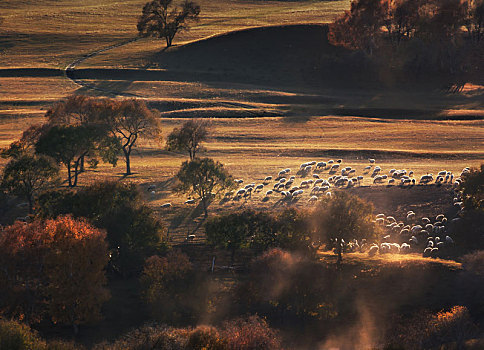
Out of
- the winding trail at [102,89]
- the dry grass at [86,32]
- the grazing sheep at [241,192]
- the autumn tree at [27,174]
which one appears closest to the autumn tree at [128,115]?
the autumn tree at [27,174]

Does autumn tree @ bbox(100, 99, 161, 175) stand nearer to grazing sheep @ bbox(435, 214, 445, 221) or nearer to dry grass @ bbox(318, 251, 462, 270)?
dry grass @ bbox(318, 251, 462, 270)

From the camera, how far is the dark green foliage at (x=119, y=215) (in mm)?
51438

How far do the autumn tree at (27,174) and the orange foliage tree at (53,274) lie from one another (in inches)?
647

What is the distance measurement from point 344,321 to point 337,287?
344cm

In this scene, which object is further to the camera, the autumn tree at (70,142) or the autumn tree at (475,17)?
the autumn tree at (475,17)

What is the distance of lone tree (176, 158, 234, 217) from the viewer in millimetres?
63875

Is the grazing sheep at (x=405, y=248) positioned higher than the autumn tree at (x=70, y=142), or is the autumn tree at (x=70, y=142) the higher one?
the autumn tree at (x=70, y=142)

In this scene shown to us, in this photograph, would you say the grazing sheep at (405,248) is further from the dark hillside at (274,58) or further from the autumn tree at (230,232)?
the dark hillside at (274,58)

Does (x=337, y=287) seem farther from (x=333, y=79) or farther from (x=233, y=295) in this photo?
(x=333, y=79)

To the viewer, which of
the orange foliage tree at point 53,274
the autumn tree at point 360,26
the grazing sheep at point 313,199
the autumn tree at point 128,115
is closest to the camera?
the orange foliage tree at point 53,274

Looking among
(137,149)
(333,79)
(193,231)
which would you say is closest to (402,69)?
(333,79)

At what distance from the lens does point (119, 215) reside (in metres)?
53.8

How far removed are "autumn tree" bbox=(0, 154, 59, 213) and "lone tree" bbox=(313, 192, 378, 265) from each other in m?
28.9

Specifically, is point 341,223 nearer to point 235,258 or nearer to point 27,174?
point 235,258
